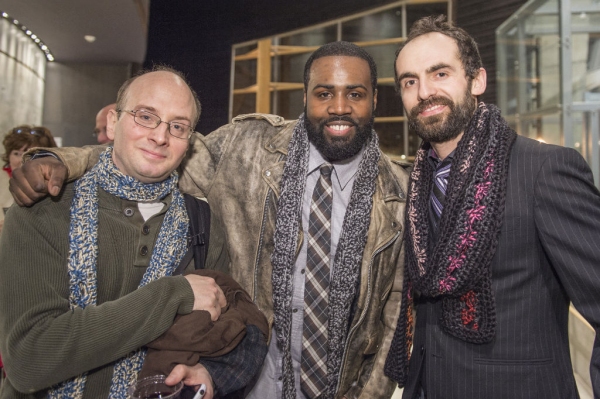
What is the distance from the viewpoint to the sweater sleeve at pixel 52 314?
3.69ft

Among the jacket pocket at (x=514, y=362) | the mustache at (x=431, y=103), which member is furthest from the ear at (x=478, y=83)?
the jacket pocket at (x=514, y=362)

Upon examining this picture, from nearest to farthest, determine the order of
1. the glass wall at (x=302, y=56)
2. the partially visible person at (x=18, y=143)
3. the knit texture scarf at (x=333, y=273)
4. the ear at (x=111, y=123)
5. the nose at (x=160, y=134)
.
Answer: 1. the nose at (x=160, y=134)
2. the ear at (x=111, y=123)
3. the knit texture scarf at (x=333, y=273)
4. the partially visible person at (x=18, y=143)
5. the glass wall at (x=302, y=56)

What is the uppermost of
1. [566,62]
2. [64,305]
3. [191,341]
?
[566,62]

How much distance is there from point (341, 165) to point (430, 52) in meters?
0.66

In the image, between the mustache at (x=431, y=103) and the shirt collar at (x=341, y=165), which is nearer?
the mustache at (x=431, y=103)

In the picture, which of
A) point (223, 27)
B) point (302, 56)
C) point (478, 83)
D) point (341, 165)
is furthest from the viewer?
point (302, 56)

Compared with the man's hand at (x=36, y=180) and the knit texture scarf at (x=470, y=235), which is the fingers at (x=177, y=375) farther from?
the knit texture scarf at (x=470, y=235)

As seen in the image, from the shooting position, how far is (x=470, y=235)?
139 cm

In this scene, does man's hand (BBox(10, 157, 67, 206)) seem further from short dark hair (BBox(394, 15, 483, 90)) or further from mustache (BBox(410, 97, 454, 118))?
short dark hair (BBox(394, 15, 483, 90))

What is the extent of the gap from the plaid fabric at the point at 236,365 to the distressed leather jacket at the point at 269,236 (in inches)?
17.8

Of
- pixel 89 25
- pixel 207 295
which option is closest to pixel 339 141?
pixel 207 295

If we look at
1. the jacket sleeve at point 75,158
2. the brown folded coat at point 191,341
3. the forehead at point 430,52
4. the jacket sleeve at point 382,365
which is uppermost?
the forehead at point 430,52

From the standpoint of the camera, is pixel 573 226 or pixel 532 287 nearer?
pixel 573 226

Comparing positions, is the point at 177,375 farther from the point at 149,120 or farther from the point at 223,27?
the point at 223,27
